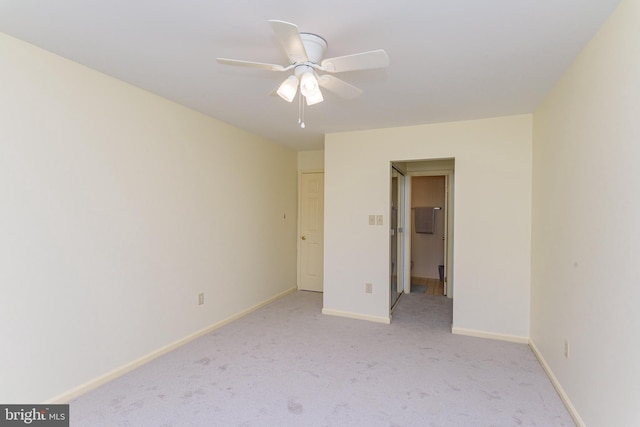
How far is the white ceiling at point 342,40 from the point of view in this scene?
1.58 meters

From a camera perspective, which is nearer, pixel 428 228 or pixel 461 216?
pixel 461 216

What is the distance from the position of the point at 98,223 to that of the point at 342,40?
6.86 feet

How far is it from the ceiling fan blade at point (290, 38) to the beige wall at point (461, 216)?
2.26 m

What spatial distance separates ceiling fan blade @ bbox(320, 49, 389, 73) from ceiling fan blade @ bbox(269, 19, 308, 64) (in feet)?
0.44

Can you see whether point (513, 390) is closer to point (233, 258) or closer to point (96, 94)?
point (233, 258)

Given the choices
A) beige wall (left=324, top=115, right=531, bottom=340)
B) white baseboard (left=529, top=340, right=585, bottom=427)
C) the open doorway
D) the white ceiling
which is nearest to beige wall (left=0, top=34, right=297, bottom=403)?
the white ceiling

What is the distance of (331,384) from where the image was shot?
7.98ft

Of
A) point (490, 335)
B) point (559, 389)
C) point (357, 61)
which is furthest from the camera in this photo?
point (490, 335)

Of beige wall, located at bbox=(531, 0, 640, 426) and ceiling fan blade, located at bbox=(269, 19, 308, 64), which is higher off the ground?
ceiling fan blade, located at bbox=(269, 19, 308, 64)

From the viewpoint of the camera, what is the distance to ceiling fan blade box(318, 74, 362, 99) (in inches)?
75.4

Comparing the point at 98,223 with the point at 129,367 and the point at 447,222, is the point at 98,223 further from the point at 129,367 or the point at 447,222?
the point at 447,222

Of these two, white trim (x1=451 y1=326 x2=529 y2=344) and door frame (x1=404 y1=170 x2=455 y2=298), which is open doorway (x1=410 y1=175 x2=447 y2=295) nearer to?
door frame (x1=404 y1=170 x2=455 y2=298)

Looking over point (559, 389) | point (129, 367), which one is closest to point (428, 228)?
point (559, 389)

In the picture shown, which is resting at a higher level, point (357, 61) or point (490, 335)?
point (357, 61)
